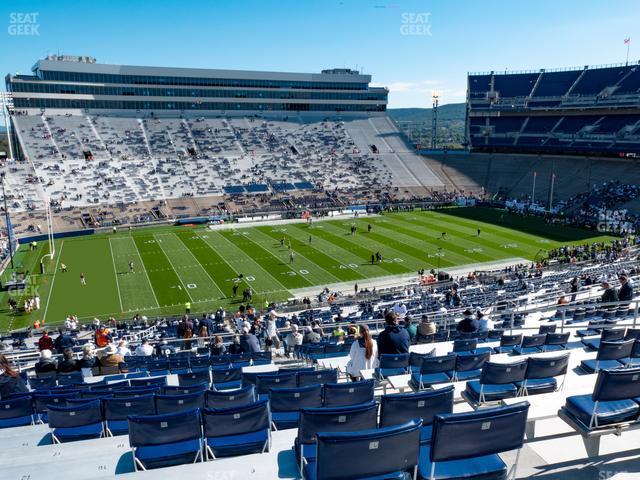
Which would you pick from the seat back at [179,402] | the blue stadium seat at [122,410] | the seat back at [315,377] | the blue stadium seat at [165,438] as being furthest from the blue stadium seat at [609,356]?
the blue stadium seat at [122,410]

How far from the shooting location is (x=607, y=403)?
5.69 m

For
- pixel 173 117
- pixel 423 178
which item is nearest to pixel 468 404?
pixel 423 178

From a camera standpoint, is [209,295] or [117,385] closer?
[117,385]

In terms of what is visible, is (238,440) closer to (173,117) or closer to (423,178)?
(423,178)

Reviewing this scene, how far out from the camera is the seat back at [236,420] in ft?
17.7

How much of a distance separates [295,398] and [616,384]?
3.61 meters

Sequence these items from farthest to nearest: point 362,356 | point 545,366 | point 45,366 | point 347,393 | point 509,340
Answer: point 45,366 → point 509,340 → point 362,356 → point 545,366 → point 347,393

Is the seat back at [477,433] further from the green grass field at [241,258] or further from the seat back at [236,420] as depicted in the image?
the green grass field at [241,258]

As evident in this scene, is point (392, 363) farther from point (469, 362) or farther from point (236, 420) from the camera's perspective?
point (236, 420)

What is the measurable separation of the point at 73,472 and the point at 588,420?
5.13 meters

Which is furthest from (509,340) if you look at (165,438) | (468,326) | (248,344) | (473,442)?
(165,438)

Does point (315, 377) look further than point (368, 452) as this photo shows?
Yes

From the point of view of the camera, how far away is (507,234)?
48094mm

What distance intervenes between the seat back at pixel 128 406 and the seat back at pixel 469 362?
184 inches
